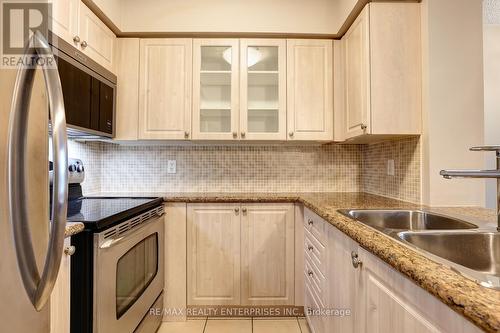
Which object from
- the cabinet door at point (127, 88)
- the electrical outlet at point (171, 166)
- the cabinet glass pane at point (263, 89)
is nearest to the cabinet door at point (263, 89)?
the cabinet glass pane at point (263, 89)

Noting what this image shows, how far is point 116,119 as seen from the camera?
7.05ft

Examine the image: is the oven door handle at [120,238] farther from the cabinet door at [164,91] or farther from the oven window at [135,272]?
the cabinet door at [164,91]

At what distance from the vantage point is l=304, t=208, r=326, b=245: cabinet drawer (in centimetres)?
151

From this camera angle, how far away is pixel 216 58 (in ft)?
7.25

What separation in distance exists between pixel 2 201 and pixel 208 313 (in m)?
1.81

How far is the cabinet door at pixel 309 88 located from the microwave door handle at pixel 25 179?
1.75 m

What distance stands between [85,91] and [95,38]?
0.44 m

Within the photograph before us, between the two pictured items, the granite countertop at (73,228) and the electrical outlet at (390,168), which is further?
the electrical outlet at (390,168)

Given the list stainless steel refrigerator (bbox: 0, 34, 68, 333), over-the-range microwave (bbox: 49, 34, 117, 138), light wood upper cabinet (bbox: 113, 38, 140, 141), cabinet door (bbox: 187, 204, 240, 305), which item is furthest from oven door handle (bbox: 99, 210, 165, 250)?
light wood upper cabinet (bbox: 113, 38, 140, 141)

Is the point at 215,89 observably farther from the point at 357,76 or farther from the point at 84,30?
the point at 357,76

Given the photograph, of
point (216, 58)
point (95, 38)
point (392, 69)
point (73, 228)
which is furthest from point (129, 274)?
point (392, 69)

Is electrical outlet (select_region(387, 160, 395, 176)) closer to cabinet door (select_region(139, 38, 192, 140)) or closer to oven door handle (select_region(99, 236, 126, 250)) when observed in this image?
cabinet door (select_region(139, 38, 192, 140))

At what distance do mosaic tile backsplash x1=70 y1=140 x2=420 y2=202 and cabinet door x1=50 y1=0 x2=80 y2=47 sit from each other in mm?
1085

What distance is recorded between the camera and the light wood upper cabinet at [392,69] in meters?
1.66
